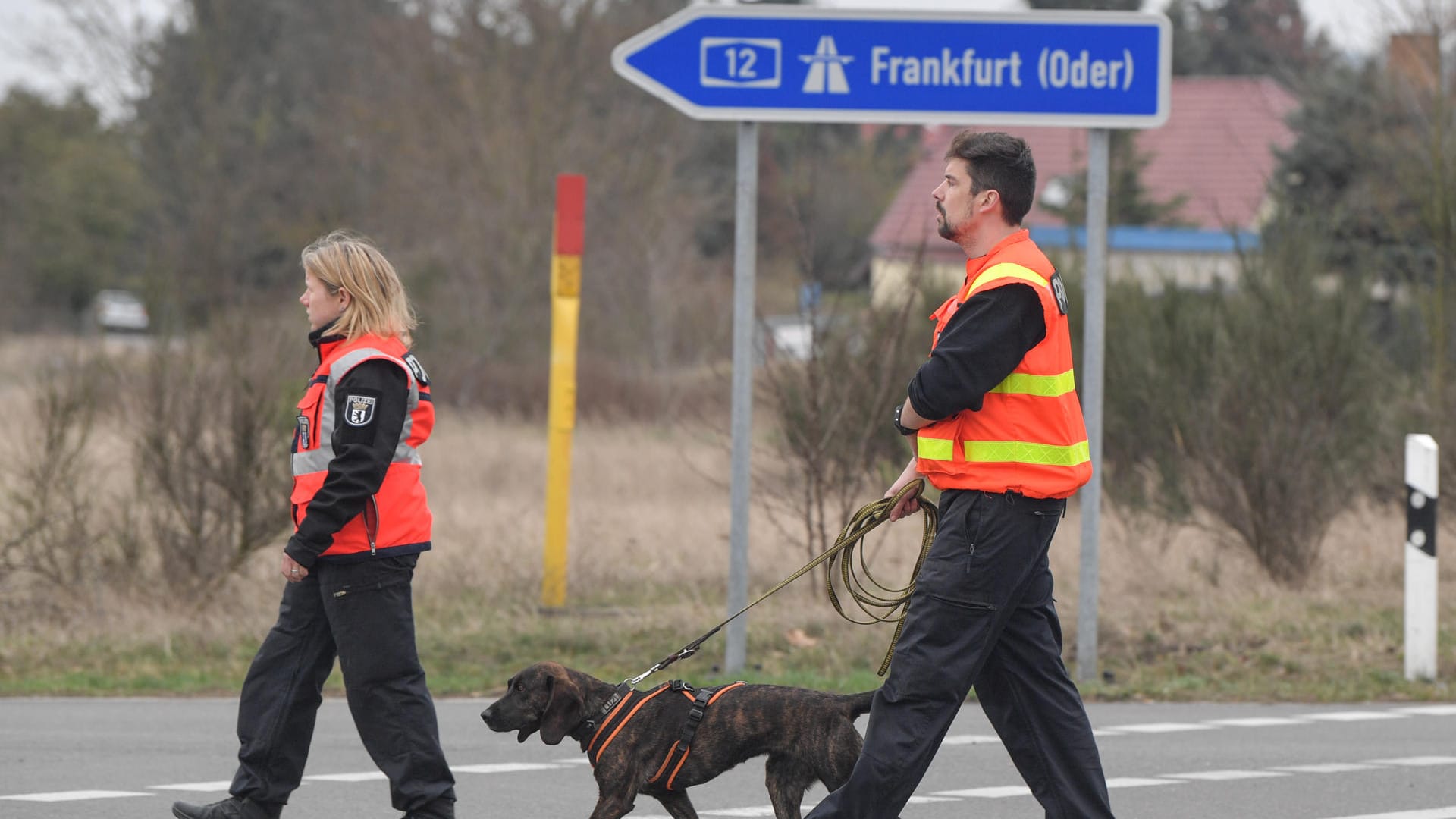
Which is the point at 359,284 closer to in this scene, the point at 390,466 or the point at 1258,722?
the point at 390,466

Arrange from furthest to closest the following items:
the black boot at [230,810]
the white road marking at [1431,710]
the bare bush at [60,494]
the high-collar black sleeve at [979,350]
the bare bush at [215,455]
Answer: the bare bush at [60,494] → the bare bush at [215,455] → the white road marking at [1431,710] → the black boot at [230,810] → the high-collar black sleeve at [979,350]

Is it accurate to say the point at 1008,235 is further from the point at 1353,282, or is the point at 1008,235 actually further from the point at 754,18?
the point at 1353,282

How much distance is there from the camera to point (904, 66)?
9.14 m

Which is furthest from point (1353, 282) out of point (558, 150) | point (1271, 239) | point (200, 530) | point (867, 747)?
point (558, 150)

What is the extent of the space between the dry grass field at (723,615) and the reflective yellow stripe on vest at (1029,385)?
4.52 metres

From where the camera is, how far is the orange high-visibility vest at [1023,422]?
476cm

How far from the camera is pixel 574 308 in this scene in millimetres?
11164

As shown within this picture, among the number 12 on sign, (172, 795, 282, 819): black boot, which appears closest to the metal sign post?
the number 12 on sign

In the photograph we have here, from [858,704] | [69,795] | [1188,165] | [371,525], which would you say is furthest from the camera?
[1188,165]

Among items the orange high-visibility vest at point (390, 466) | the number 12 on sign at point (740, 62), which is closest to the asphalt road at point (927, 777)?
the orange high-visibility vest at point (390, 466)

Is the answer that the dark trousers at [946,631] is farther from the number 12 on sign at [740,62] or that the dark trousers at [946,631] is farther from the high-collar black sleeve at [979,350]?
the number 12 on sign at [740,62]

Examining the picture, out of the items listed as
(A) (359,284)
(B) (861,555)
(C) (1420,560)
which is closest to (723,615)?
(C) (1420,560)

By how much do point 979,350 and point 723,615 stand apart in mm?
6381

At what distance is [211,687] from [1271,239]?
8309 mm
